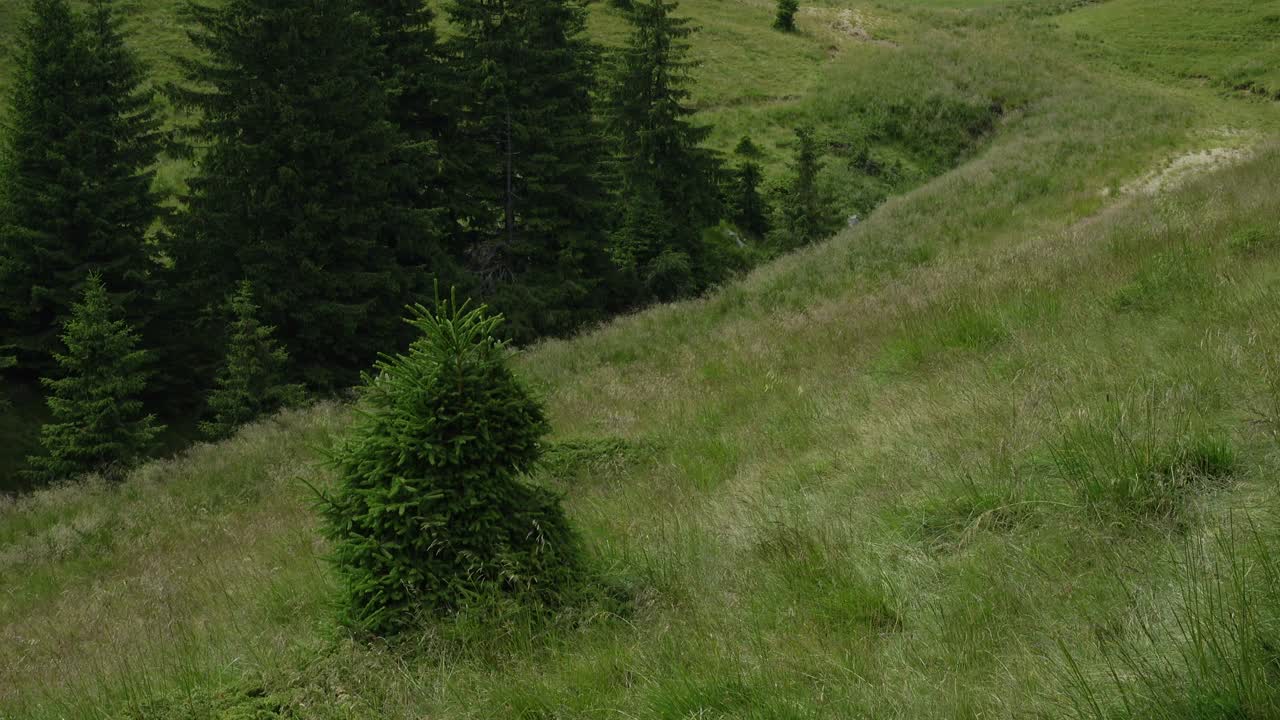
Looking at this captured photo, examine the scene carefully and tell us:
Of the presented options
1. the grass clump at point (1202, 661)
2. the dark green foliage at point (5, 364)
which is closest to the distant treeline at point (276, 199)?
the dark green foliage at point (5, 364)

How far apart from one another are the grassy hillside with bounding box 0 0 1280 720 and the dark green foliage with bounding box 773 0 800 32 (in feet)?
161

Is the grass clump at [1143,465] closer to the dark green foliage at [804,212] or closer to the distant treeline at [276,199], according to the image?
the distant treeline at [276,199]

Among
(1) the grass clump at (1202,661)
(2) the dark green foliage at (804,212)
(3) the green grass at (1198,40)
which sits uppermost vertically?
(3) the green grass at (1198,40)

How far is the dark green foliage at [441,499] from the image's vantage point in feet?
12.5

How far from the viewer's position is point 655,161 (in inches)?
1093

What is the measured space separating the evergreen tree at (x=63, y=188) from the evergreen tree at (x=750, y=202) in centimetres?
2081

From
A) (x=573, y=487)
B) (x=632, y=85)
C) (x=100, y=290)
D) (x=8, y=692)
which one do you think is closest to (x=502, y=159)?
(x=632, y=85)

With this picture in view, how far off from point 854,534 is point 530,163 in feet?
69.8

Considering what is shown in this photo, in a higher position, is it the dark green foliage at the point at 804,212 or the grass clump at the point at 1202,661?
→ the grass clump at the point at 1202,661

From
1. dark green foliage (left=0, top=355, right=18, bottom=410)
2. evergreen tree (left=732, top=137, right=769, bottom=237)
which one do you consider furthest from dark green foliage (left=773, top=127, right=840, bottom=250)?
dark green foliage (left=0, top=355, right=18, bottom=410)

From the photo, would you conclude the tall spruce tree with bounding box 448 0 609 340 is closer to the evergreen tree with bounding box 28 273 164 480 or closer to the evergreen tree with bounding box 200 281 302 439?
the evergreen tree with bounding box 200 281 302 439

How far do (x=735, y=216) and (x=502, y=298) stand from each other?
1351cm

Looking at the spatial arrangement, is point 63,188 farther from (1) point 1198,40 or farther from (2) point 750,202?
(1) point 1198,40

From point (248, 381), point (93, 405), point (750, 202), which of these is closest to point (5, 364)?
point (93, 405)
